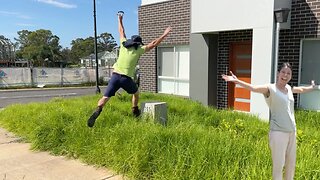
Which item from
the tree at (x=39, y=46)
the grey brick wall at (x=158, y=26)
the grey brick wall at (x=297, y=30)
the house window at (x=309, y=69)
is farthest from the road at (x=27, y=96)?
the tree at (x=39, y=46)

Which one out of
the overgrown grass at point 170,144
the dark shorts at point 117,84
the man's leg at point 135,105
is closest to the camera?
the overgrown grass at point 170,144

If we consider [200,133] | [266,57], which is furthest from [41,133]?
[266,57]

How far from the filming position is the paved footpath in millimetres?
4570

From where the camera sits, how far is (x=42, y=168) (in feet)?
16.2

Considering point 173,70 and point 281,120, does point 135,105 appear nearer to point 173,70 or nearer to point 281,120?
point 281,120

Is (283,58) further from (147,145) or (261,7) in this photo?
(147,145)

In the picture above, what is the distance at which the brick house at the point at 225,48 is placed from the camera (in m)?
7.48

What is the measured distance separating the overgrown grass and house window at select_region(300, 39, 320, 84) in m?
1.11

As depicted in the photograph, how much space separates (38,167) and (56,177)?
1.97ft

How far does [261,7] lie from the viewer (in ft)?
24.1

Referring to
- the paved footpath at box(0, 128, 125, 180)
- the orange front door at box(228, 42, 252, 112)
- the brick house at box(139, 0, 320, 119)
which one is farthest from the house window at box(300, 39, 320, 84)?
the paved footpath at box(0, 128, 125, 180)

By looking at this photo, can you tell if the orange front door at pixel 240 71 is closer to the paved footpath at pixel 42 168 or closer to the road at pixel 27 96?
the paved footpath at pixel 42 168

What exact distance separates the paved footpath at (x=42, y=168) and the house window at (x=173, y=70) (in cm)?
589

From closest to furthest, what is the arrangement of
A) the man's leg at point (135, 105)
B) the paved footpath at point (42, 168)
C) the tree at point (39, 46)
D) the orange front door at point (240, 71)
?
the paved footpath at point (42, 168), the man's leg at point (135, 105), the orange front door at point (240, 71), the tree at point (39, 46)
